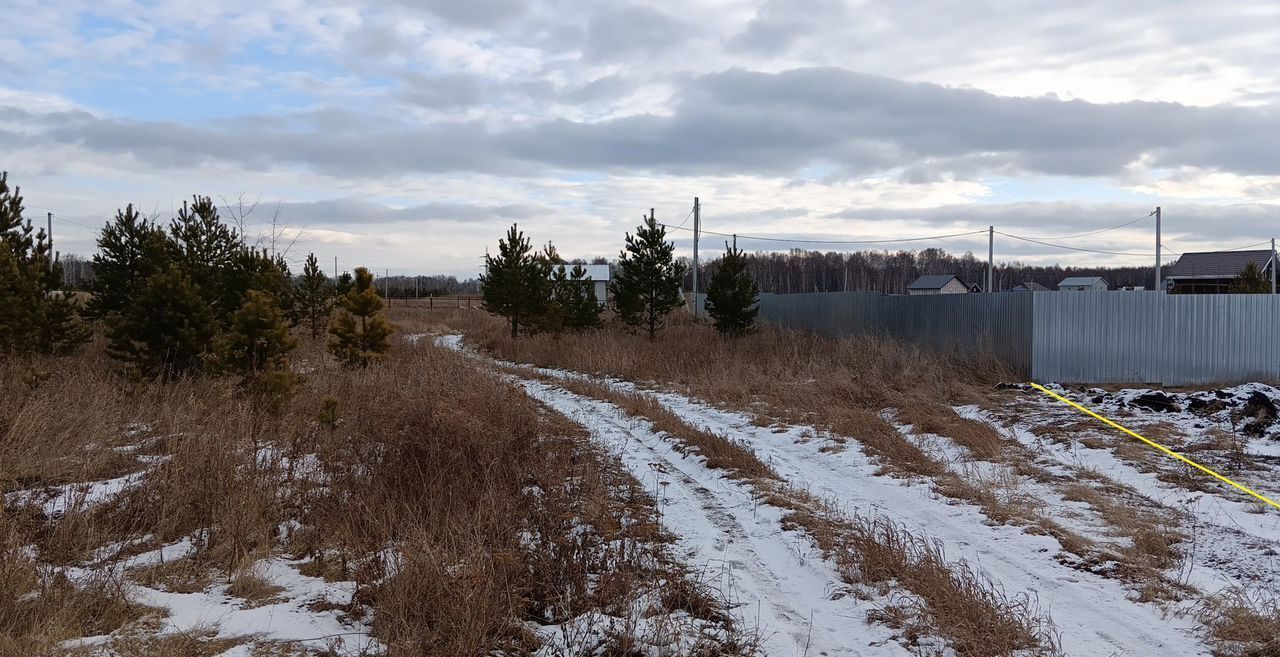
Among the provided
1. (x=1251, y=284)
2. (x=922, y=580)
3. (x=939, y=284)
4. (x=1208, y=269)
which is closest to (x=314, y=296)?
(x=922, y=580)

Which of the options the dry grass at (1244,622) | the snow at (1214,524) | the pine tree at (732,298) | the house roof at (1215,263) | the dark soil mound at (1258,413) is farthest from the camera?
the house roof at (1215,263)

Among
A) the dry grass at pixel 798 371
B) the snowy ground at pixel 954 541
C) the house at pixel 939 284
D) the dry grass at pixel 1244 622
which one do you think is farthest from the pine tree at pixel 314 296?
the house at pixel 939 284

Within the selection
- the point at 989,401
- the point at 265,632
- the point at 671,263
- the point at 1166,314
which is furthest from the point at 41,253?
the point at 1166,314

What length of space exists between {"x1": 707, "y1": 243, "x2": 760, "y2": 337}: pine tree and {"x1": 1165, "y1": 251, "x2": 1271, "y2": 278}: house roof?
43.4 meters

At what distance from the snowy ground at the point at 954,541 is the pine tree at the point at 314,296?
20162mm

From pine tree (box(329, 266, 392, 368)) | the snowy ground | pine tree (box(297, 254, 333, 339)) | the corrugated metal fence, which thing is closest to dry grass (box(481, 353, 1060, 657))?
the snowy ground

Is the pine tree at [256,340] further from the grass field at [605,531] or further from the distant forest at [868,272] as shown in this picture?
the distant forest at [868,272]

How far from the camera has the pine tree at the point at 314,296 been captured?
26.8 metres

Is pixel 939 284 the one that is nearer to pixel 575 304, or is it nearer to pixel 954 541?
Result: pixel 575 304

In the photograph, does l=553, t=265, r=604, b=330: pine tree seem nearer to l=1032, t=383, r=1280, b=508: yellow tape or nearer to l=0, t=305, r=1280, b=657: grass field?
l=0, t=305, r=1280, b=657: grass field

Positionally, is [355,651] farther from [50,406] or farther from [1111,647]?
[50,406]

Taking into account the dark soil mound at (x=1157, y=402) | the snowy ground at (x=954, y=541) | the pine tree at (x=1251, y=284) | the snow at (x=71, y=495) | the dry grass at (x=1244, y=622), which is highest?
the pine tree at (x=1251, y=284)

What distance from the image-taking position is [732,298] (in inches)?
944

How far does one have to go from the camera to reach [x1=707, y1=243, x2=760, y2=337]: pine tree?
24.0 meters
